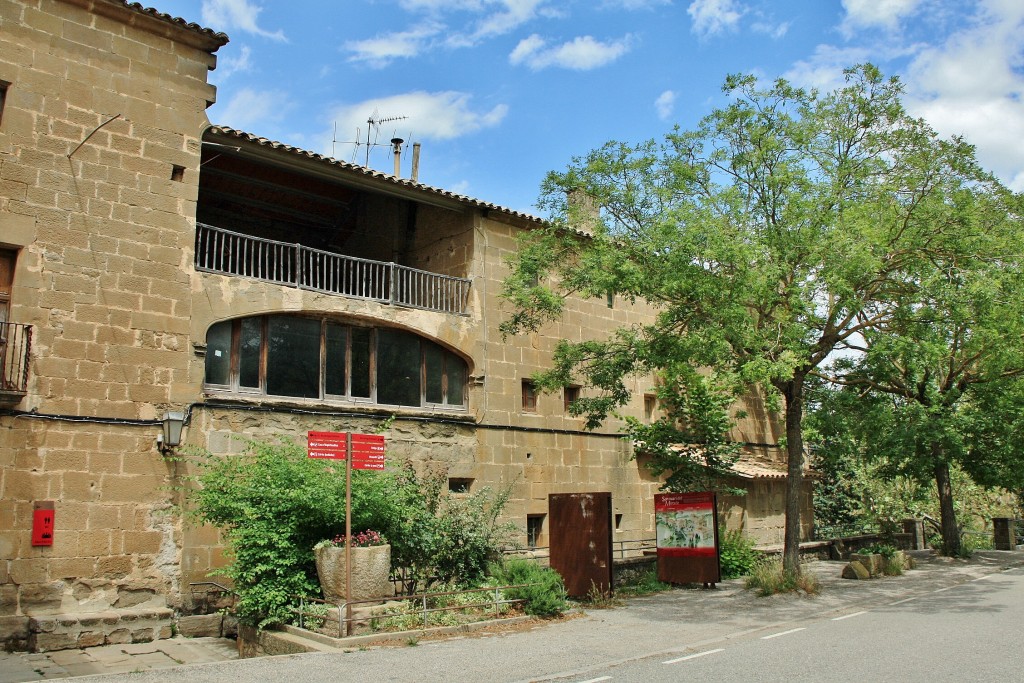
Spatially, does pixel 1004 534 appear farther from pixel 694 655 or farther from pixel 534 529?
pixel 694 655

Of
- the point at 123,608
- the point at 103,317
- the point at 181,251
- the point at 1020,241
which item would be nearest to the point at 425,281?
the point at 181,251

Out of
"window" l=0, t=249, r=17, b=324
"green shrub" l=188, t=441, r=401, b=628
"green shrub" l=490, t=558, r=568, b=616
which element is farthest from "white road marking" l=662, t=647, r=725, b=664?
"window" l=0, t=249, r=17, b=324

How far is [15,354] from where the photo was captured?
478 inches

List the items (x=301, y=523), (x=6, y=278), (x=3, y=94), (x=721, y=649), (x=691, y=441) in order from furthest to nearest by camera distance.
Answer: (x=691, y=441), (x=3, y=94), (x=6, y=278), (x=301, y=523), (x=721, y=649)

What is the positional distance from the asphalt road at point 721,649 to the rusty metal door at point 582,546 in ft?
2.20

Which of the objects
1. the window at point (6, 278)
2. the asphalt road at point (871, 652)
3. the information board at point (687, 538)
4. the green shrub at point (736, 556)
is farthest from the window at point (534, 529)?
the window at point (6, 278)

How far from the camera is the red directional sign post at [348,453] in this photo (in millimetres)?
10781

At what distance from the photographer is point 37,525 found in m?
12.0

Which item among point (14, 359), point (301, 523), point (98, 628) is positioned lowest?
point (98, 628)

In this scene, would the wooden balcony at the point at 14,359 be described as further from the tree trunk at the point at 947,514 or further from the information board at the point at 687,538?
the tree trunk at the point at 947,514

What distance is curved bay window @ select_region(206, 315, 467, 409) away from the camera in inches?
575

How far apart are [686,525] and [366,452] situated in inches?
294

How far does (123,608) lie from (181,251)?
18.7 feet

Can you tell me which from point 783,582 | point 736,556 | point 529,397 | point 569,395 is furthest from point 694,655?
point 569,395
